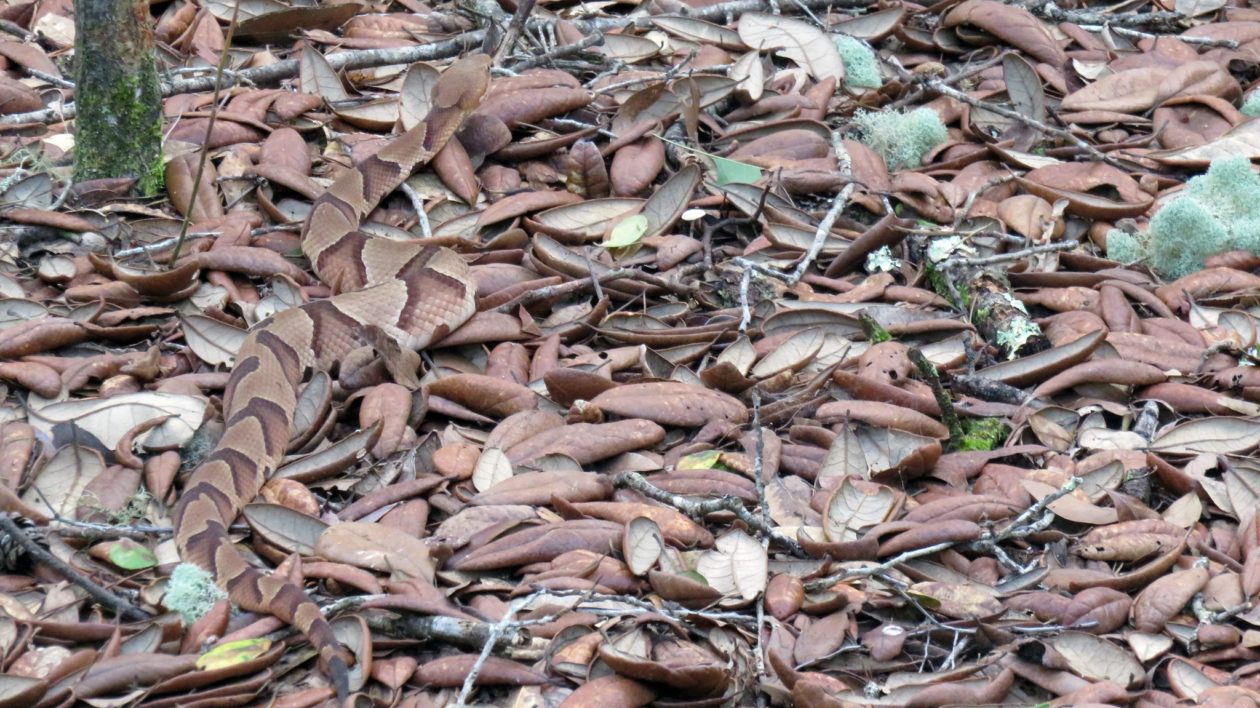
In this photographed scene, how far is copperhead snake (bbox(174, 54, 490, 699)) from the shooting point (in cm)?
272

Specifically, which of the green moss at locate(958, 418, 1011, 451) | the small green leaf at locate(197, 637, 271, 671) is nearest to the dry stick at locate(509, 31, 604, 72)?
the green moss at locate(958, 418, 1011, 451)

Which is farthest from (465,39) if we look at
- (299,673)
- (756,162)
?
(299,673)

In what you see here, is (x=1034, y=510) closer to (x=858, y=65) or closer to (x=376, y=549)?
(x=376, y=549)

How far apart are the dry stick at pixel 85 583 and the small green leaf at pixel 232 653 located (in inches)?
10.5

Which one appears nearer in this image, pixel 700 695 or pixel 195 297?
Result: pixel 700 695

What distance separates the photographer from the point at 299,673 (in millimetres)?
2525

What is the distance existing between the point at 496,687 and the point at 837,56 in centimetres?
350

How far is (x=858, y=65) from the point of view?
499 cm

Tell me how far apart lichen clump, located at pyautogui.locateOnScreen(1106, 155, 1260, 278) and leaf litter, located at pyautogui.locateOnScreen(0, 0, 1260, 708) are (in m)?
0.10

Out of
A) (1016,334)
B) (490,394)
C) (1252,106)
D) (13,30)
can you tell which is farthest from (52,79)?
(1252,106)

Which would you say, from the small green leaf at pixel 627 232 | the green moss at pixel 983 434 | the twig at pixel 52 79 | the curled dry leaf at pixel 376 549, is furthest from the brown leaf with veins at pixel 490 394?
the twig at pixel 52 79

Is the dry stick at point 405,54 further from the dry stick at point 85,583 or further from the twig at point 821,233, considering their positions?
the dry stick at point 85,583

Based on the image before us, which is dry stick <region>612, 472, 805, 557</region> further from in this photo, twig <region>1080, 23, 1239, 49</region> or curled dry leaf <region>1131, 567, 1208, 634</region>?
twig <region>1080, 23, 1239, 49</region>

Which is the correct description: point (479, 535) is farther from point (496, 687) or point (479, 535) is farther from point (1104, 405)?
point (1104, 405)
